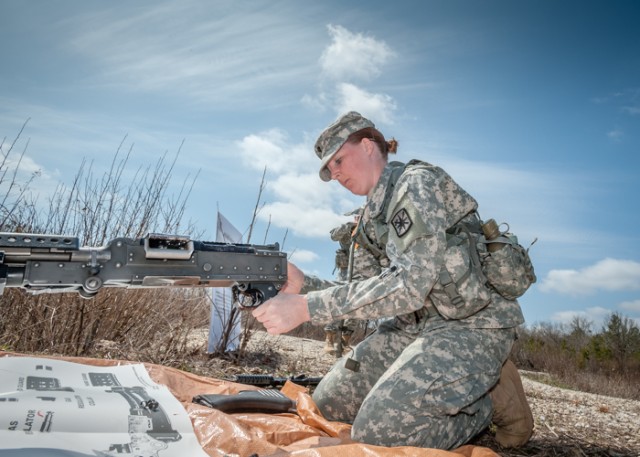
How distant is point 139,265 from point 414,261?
1570 mm

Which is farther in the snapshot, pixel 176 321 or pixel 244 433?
pixel 176 321

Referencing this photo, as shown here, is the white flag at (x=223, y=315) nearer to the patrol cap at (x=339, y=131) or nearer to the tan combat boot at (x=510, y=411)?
the patrol cap at (x=339, y=131)

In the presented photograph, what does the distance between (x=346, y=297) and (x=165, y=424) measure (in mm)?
1240

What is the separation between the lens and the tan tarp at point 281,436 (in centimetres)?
245

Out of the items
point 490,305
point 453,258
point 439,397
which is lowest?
point 439,397

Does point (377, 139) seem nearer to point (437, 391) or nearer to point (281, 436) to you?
point (437, 391)

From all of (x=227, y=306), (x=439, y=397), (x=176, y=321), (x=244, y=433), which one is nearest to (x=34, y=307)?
(x=176, y=321)

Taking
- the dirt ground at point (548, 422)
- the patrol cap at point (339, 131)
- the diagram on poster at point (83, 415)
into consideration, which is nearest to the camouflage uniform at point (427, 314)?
the patrol cap at point (339, 131)

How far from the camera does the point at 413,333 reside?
3742 mm

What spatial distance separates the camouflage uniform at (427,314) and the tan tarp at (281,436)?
239 millimetres

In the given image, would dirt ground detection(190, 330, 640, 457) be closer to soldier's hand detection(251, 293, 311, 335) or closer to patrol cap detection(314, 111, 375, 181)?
soldier's hand detection(251, 293, 311, 335)

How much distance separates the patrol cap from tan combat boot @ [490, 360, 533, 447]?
1969mm

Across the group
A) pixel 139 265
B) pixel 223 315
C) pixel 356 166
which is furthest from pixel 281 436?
pixel 223 315

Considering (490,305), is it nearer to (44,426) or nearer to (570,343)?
(44,426)
